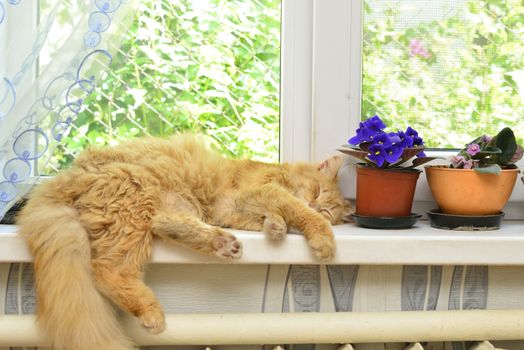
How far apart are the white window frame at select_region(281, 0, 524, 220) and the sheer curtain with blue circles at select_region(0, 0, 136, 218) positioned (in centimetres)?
47

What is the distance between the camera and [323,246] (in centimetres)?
127

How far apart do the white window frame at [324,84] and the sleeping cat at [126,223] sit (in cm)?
20

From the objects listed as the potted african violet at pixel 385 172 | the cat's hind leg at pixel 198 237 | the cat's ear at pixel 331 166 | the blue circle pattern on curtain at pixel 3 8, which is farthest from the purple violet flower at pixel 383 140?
the blue circle pattern on curtain at pixel 3 8

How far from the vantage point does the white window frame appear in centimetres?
157

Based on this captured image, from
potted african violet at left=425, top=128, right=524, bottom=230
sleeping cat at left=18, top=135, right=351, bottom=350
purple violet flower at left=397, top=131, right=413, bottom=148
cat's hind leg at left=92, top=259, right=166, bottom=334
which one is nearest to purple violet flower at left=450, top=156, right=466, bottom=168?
potted african violet at left=425, top=128, right=524, bottom=230

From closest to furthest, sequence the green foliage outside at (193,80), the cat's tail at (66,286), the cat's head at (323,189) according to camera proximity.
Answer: the cat's tail at (66,286)
the cat's head at (323,189)
the green foliage outside at (193,80)

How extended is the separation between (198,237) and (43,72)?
1.56ft

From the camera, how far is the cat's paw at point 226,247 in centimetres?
127

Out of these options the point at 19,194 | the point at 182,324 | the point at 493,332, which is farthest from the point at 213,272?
the point at 493,332

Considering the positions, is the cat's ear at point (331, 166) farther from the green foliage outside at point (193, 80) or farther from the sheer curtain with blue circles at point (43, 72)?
the sheer curtain with blue circles at point (43, 72)

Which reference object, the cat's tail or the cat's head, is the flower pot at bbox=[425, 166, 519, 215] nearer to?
the cat's head

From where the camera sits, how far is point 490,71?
1646 mm

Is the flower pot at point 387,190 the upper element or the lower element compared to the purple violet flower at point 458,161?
lower

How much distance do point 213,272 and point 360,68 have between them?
25.7 inches
